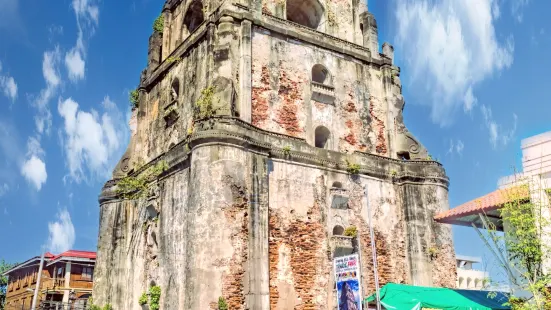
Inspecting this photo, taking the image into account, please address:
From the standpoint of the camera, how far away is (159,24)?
2384 cm

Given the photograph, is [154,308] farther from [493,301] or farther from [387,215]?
[493,301]

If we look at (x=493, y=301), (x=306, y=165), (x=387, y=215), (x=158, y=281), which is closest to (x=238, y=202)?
(x=306, y=165)

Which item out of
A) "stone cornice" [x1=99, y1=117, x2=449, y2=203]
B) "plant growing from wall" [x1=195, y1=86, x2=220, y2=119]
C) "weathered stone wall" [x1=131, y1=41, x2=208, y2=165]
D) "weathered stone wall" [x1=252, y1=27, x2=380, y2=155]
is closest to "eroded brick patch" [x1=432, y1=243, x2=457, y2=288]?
"stone cornice" [x1=99, y1=117, x2=449, y2=203]

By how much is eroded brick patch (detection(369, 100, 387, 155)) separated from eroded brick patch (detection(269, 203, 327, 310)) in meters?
4.31

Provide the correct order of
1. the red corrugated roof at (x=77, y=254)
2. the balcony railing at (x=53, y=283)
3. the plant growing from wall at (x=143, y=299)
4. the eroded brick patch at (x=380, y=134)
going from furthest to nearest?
the red corrugated roof at (x=77, y=254), the balcony railing at (x=53, y=283), the eroded brick patch at (x=380, y=134), the plant growing from wall at (x=143, y=299)

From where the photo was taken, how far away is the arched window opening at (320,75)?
20.6 m

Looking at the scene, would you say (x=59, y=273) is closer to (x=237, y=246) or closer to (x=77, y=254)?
(x=77, y=254)

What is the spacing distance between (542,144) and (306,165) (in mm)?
7137

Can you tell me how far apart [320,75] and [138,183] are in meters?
7.53

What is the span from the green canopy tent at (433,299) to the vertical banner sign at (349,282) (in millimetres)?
749

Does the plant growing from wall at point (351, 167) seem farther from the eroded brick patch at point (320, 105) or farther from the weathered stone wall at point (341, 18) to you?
the weathered stone wall at point (341, 18)

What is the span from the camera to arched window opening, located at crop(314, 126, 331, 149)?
1998 cm

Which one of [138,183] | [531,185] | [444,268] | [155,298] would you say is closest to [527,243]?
[531,185]

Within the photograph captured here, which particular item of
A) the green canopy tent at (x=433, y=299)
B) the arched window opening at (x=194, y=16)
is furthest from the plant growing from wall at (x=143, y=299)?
the arched window opening at (x=194, y=16)
